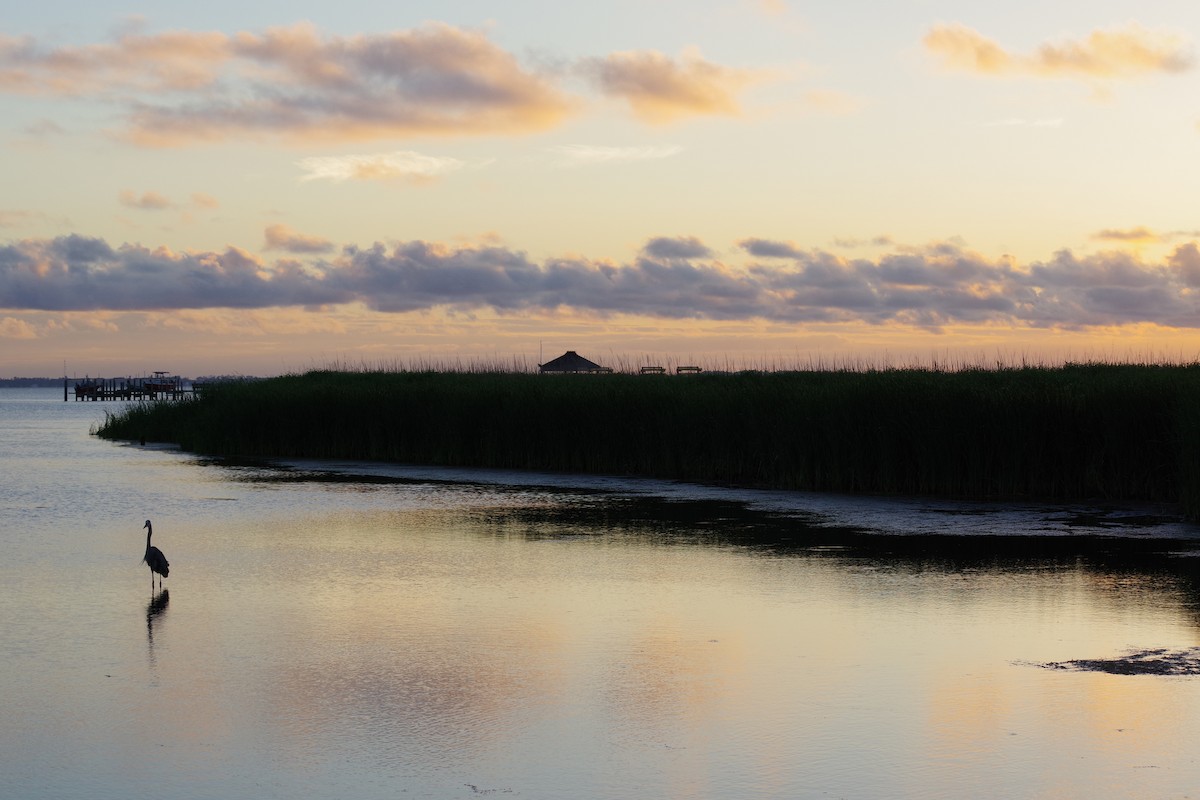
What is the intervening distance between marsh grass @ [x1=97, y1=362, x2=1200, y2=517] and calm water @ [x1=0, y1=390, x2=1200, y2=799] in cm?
240

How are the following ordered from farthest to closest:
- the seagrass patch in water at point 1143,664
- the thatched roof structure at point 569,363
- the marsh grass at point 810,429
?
the thatched roof structure at point 569,363 < the marsh grass at point 810,429 < the seagrass patch in water at point 1143,664

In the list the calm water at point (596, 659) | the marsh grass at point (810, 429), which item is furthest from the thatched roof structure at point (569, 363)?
the calm water at point (596, 659)

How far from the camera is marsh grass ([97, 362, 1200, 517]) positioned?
53.9ft

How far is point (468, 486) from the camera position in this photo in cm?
1942

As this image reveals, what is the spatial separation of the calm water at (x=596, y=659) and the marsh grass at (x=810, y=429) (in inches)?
94.4

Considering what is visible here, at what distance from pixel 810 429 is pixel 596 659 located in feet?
38.8

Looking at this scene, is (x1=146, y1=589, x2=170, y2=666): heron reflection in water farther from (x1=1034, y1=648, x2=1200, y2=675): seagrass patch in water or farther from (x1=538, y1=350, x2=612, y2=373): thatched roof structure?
(x1=538, y1=350, x2=612, y2=373): thatched roof structure

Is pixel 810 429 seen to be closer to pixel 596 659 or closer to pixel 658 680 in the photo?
pixel 596 659

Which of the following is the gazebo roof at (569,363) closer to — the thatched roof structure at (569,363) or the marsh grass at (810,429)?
the thatched roof structure at (569,363)

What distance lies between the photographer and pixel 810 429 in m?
18.8

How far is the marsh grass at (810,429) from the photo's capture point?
16.4 metres

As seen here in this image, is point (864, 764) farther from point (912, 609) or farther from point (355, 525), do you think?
point (355, 525)

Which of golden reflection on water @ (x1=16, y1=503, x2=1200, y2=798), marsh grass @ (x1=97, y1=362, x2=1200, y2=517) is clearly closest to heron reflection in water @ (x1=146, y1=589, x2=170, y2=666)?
golden reflection on water @ (x1=16, y1=503, x2=1200, y2=798)

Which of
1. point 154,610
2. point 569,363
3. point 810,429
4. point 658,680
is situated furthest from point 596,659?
point 569,363
